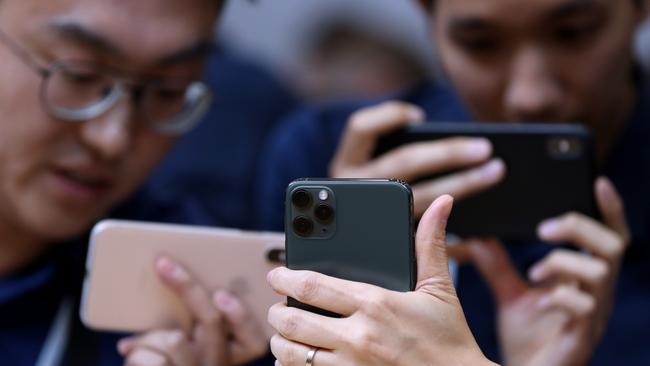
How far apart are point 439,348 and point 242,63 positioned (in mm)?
1366

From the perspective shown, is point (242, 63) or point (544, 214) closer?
point (544, 214)

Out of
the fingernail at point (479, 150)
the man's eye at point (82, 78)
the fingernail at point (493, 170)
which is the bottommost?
the fingernail at point (493, 170)

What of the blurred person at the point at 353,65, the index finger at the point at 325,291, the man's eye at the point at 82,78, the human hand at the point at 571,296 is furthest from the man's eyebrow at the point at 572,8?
the blurred person at the point at 353,65

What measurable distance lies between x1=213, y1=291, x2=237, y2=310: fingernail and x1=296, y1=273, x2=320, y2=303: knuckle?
Result: 0.32 m

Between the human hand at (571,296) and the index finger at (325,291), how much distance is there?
485mm

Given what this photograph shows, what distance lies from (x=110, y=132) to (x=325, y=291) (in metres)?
0.54

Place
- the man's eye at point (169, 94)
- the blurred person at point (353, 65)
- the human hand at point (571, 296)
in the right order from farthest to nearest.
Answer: the blurred person at point (353, 65) < the man's eye at point (169, 94) < the human hand at point (571, 296)

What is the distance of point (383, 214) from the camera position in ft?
2.10

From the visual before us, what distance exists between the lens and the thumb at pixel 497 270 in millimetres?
1090

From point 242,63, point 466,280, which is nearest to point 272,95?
point 242,63

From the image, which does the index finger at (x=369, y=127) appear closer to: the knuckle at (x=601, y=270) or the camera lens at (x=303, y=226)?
the knuckle at (x=601, y=270)

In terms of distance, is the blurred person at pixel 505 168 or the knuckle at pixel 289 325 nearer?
the knuckle at pixel 289 325

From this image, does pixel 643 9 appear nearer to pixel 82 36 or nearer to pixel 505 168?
pixel 505 168

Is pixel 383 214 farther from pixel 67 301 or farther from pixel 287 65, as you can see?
pixel 287 65
